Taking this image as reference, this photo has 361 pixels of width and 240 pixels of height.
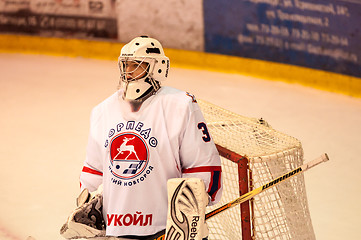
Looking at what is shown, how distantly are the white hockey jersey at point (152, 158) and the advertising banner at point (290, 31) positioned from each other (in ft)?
11.3

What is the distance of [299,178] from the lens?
227 cm

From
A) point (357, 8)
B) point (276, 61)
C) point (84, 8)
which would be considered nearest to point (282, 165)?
point (357, 8)

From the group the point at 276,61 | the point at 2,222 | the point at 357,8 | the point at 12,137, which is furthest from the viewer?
the point at 276,61

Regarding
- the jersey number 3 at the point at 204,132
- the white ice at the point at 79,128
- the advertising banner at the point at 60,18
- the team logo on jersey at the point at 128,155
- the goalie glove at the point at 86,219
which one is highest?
the advertising banner at the point at 60,18

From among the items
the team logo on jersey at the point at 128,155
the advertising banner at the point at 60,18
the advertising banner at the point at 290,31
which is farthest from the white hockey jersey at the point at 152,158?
the advertising banner at the point at 60,18

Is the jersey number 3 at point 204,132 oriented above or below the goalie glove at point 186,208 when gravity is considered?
above

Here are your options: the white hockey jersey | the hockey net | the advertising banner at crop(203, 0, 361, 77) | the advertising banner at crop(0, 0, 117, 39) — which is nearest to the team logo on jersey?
the white hockey jersey

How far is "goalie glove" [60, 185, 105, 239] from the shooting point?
6.64 ft

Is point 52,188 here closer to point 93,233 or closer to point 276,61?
point 93,233

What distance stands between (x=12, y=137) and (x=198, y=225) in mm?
2989

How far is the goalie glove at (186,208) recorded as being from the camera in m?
1.88

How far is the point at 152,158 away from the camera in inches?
78.4

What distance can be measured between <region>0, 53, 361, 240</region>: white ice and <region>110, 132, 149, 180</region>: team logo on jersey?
4.45 feet

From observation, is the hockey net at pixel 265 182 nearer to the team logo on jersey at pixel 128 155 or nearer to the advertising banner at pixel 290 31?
the team logo on jersey at pixel 128 155
